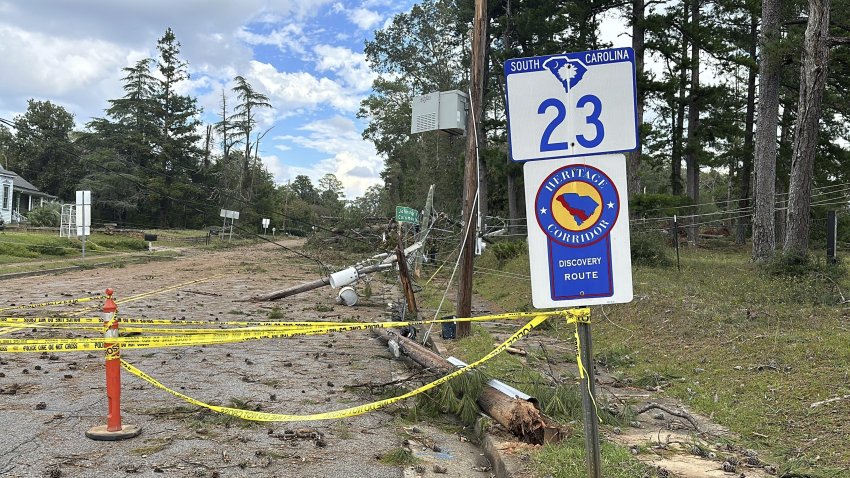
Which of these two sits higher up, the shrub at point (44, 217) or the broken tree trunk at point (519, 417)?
the shrub at point (44, 217)

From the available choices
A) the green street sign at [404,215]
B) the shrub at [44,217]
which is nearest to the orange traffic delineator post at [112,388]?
the green street sign at [404,215]

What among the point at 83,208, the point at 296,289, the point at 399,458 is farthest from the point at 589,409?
the point at 83,208

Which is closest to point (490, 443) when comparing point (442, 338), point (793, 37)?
point (442, 338)

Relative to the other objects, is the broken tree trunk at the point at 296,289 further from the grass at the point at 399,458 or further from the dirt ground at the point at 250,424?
the grass at the point at 399,458

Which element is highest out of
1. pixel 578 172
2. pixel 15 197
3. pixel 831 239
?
pixel 15 197

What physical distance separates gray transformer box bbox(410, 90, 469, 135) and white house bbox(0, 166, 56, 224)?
4406cm

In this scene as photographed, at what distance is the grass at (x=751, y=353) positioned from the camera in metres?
4.80

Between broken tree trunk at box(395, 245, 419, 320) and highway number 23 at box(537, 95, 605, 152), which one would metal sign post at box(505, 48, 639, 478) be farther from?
broken tree trunk at box(395, 245, 419, 320)

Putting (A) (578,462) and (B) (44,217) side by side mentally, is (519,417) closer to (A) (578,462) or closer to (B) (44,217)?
(A) (578,462)

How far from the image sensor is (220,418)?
5.48 metres

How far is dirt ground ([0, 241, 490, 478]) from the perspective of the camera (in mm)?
4422

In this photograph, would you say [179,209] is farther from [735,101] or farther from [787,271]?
[787,271]

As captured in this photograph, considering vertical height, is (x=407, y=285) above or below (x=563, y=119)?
below

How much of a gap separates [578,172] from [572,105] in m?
0.33
